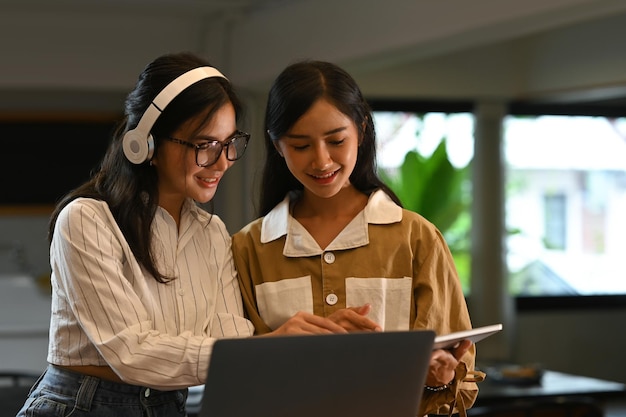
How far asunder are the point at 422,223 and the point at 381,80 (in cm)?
478

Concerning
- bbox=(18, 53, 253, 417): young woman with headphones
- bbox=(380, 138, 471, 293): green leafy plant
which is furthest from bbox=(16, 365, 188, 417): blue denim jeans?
bbox=(380, 138, 471, 293): green leafy plant

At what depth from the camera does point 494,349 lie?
702 centimetres

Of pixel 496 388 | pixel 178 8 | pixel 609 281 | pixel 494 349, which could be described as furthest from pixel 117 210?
pixel 609 281

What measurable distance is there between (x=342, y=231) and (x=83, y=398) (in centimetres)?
59

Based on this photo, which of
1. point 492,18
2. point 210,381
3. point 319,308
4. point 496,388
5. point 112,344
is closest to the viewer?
point 210,381

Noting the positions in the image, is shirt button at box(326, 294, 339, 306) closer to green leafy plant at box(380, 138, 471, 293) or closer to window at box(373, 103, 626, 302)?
green leafy plant at box(380, 138, 471, 293)

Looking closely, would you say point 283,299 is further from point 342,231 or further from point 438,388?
point 438,388

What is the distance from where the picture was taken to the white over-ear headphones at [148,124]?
183 centimetres

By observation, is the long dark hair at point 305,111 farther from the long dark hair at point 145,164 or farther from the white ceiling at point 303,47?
the white ceiling at point 303,47

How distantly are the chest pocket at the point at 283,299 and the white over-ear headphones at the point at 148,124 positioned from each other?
36cm

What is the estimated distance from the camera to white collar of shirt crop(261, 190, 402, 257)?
6.70 ft

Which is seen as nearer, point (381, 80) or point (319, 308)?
point (319, 308)

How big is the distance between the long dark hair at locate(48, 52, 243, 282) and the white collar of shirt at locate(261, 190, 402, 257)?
11.1 inches

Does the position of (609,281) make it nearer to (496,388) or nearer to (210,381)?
(496,388)
